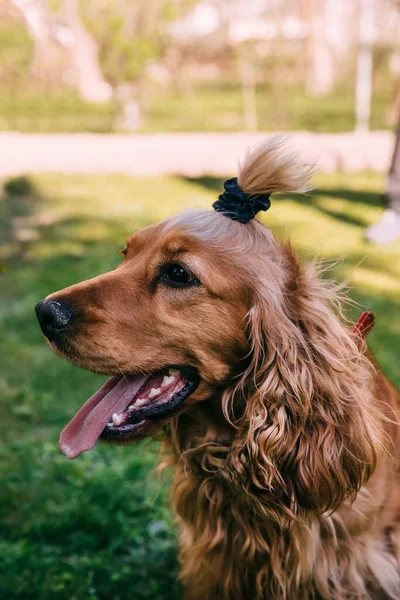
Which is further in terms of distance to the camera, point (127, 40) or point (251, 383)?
point (127, 40)

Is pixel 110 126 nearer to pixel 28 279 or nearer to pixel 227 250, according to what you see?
pixel 28 279

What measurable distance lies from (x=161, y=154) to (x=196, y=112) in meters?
7.23

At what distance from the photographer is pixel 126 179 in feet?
36.7

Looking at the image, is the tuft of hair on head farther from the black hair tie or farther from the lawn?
the lawn

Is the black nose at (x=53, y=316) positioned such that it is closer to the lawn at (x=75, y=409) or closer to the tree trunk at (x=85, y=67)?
the lawn at (x=75, y=409)

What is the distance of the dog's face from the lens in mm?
2414

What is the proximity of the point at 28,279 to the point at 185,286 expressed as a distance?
4582 mm

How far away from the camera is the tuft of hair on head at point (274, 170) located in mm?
2449

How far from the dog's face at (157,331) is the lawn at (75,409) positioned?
0.49 meters

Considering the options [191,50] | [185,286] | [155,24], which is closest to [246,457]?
[185,286]

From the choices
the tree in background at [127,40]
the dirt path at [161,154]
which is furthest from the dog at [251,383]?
the tree in background at [127,40]

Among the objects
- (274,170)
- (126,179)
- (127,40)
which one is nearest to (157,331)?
(274,170)

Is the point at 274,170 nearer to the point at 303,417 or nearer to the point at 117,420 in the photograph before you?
the point at 303,417

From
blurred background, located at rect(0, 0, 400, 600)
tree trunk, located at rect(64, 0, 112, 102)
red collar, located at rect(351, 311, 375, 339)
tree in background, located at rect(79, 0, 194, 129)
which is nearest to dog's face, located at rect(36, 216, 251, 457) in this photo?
red collar, located at rect(351, 311, 375, 339)
